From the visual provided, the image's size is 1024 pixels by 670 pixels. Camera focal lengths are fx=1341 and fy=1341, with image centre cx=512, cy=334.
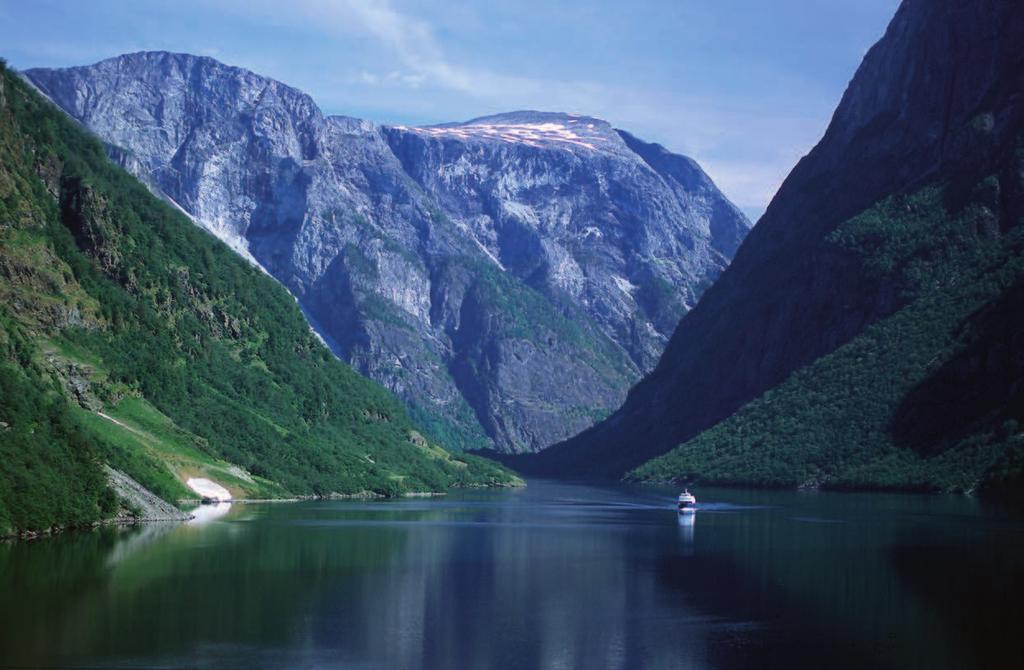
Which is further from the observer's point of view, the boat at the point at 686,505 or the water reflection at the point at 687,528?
the boat at the point at 686,505

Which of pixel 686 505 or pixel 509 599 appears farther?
pixel 686 505

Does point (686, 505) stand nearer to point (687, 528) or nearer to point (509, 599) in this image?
point (687, 528)

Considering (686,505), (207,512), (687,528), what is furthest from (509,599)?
(686,505)

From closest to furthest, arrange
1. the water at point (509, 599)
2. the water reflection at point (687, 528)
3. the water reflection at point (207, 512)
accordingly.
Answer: the water at point (509, 599) → the water reflection at point (687, 528) → the water reflection at point (207, 512)

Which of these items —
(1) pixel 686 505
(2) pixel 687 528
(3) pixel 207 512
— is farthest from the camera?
(1) pixel 686 505

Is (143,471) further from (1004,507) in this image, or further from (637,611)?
(1004,507)

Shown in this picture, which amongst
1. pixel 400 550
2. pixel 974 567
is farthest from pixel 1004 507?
pixel 400 550

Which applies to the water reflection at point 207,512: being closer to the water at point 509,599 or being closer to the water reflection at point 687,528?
the water at point 509,599

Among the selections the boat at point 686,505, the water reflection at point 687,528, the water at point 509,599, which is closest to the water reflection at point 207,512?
the water at point 509,599

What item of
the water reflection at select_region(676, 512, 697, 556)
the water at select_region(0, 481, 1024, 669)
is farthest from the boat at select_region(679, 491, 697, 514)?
the water at select_region(0, 481, 1024, 669)
